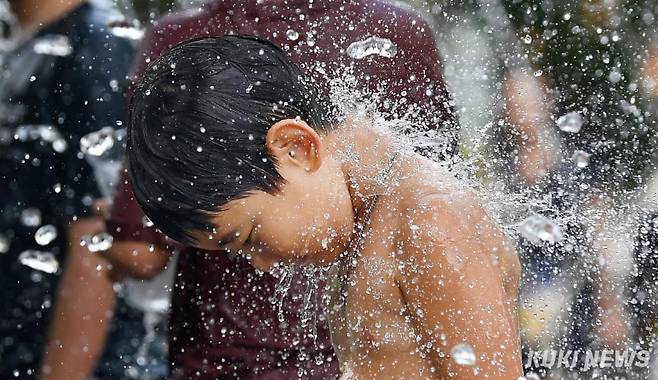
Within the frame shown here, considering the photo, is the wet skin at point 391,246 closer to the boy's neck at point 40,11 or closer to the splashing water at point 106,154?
the splashing water at point 106,154

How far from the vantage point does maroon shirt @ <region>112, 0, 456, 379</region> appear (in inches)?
71.9

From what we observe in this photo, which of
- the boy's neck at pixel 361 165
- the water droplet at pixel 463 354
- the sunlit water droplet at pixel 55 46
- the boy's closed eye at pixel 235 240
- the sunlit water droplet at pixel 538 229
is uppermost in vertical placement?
the sunlit water droplet at pixel 538 229

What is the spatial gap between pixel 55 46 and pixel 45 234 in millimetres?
428

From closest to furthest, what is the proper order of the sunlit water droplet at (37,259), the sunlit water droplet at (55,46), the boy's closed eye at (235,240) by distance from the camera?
the boy's closed eye at (235,240), the sunlit water droplet at (55,46), the sunlit water droplet at (37,259)

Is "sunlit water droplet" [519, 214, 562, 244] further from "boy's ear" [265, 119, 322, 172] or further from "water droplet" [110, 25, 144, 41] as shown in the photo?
"water droplet" [110, 25, 144, 41]

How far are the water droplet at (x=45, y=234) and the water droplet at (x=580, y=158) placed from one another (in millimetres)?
1315

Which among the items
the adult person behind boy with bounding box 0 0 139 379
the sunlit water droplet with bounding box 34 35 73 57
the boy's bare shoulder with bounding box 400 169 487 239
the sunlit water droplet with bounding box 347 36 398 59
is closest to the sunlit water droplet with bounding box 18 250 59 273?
the adult person behind boy with bounding box 0 0 139 379

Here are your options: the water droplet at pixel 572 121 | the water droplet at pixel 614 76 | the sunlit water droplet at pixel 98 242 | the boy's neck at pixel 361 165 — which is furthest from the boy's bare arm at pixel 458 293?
the water droplet at pixel 614 76

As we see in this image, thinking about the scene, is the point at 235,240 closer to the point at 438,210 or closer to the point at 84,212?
the point at 438,210

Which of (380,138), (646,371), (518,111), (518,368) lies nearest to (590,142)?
(518,111)

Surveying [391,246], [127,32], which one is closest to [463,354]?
[391,246]

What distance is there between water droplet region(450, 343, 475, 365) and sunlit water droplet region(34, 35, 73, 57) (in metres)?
1.14

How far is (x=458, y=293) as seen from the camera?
4.20 ft

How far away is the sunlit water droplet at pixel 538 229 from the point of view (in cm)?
181
